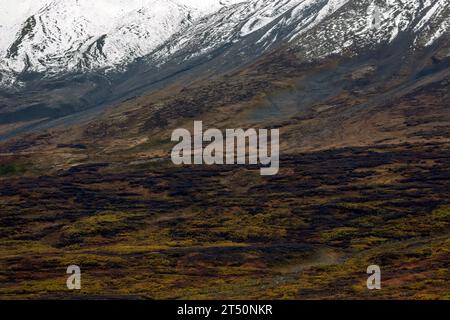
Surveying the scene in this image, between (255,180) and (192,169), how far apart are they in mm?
21731

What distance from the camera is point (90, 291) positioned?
8738 centimetres

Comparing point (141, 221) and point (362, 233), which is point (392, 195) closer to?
point (362, 233)

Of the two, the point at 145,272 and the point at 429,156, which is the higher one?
the point at 429,156

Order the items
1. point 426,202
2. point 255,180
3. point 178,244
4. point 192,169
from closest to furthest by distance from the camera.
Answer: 1. point 178,244
2. point 426,202
3. point 255,180
4. point 192,169

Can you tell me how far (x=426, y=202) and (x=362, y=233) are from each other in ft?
70.4

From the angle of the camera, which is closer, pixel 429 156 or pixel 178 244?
pixel 178 244

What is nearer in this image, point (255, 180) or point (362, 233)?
point (362, 233)
